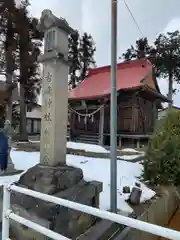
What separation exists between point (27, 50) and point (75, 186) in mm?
13776

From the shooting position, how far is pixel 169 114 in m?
6.60

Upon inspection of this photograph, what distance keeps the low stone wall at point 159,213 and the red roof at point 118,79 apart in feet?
22.5

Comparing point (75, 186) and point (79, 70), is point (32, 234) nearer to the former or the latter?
point (75, 186)

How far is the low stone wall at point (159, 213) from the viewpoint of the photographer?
3.58 meters

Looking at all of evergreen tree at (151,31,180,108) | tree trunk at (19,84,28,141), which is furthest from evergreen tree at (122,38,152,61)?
tree trunk at (19,84,28,141)

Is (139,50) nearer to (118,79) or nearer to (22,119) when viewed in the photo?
(118,79)

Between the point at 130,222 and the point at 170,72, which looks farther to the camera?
the point at 170,72

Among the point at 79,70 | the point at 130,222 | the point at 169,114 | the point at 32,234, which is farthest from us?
the point at 79,70

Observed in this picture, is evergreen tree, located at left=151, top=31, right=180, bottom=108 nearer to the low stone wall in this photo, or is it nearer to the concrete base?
the low stone wall

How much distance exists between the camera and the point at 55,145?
3.47 metres

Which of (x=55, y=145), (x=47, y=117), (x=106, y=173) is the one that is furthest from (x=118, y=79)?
(x=55, y=145)

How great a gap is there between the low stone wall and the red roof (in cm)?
684

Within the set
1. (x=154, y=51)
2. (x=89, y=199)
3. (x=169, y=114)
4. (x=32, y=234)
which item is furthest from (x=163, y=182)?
(x=154, y=51)

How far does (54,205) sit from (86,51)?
22243 mm
